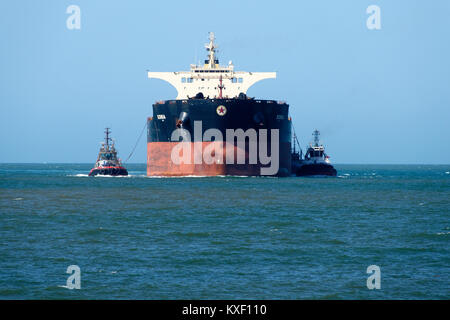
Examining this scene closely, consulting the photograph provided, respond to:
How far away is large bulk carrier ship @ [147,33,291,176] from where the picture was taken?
187 feet

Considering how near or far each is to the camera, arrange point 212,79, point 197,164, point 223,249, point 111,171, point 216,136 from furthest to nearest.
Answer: point 111,171 < point 212,79 < point 197,164 < point 216,136 < point 223,249

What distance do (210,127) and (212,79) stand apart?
13.5 meters

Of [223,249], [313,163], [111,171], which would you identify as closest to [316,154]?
[313,163]

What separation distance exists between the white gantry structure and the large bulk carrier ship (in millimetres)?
6463

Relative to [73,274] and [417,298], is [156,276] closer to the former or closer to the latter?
[73,274]

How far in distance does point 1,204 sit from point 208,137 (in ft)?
67.1

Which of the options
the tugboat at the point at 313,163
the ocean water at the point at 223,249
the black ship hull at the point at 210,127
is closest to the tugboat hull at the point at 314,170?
the tugboat at the point at 313,163

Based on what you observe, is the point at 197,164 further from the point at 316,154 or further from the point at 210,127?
the point at 316,154

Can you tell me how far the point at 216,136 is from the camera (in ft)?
186

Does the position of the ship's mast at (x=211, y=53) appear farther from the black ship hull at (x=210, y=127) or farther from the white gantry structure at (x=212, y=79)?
the black ship hull at (x=210, y=127)

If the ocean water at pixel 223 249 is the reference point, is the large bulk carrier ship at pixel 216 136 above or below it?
above

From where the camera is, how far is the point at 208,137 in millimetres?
56812

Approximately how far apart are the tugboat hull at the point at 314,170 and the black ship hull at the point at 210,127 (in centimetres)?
1711

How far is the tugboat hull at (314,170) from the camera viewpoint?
79812 millimetres
